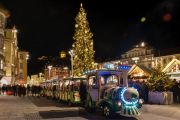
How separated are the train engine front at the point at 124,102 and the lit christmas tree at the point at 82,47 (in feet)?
118

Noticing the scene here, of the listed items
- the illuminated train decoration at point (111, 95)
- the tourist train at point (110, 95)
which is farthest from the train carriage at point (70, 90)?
the illuminated train decoration at point (111, 95)

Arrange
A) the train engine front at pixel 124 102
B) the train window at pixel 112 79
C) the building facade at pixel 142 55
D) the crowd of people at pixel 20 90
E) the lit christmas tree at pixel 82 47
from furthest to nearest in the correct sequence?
the building facade at pixel 142 55 → the crowd of people at pixel 20 90 → the lit christmas tree at pixel 82 47 → the train window at pixel 112 79 → the train engine front at pixel 124 102

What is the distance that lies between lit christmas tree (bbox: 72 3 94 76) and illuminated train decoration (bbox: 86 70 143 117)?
31799mm

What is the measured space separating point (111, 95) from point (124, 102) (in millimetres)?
1117

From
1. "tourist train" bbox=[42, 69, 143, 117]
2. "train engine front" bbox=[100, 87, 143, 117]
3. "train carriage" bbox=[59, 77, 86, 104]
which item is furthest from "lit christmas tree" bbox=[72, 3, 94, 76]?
"train engine front" bbox=[100, 87, 143, 117]

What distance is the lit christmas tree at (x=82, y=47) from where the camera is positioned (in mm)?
55688

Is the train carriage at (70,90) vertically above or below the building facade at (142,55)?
below

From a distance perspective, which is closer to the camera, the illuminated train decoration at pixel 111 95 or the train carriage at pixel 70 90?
the illuminated train decoration at pixel 111 95

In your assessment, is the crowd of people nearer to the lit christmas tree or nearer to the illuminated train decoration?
the lit christmas tree

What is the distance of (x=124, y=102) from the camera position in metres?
18.8

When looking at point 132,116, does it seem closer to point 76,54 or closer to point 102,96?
point 102,96

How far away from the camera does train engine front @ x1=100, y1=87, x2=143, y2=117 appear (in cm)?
1883

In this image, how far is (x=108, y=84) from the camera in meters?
21.2

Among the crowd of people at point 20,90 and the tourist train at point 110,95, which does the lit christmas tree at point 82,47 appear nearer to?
the crowd of people at point 20,90
